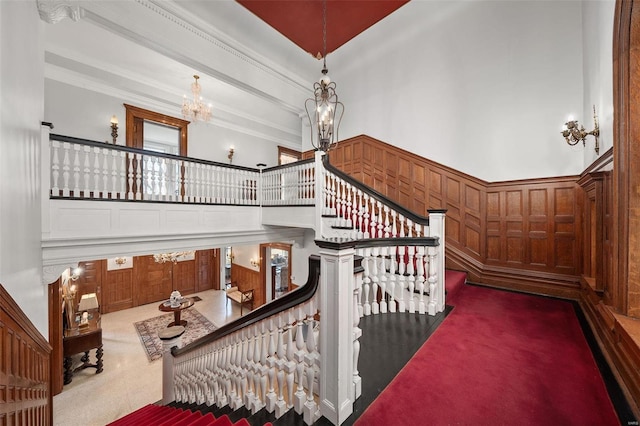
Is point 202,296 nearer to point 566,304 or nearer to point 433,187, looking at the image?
point 433,187

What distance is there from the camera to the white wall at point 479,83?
11.3 feet

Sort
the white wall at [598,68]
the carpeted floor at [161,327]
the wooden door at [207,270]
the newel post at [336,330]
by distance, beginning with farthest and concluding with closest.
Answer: the wooden door at [207,270] < the carpeted floor at [161,327] < the white wall at [598,68] < the newel post at [336,330]

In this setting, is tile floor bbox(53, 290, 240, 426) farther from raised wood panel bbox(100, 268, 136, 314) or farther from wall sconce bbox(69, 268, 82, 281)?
wall sconce bbox(69, 268, 82, 281)

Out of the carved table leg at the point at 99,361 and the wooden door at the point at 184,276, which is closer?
the carved table leg at the point at 99,361

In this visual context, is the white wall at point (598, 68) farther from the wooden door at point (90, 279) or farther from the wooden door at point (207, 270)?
the wooden door at point (90, 279)

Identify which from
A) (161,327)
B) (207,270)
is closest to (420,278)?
(161,327)

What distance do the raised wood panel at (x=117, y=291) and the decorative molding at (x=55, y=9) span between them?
6.44 metres

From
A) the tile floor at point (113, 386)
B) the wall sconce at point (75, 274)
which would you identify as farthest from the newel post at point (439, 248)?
the wall sconce at point (75, 274)

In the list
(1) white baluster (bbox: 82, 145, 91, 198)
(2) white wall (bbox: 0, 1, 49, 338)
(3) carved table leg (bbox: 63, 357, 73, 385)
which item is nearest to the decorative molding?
(2) white wall (bbox: 0, 1, 49, 338)

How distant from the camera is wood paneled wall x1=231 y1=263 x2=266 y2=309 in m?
7.84

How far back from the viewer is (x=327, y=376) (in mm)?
1358

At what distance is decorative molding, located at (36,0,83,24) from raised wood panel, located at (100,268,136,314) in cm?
644

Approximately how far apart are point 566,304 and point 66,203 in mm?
6375

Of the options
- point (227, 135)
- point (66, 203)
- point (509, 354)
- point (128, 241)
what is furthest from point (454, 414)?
point (227, 135)
